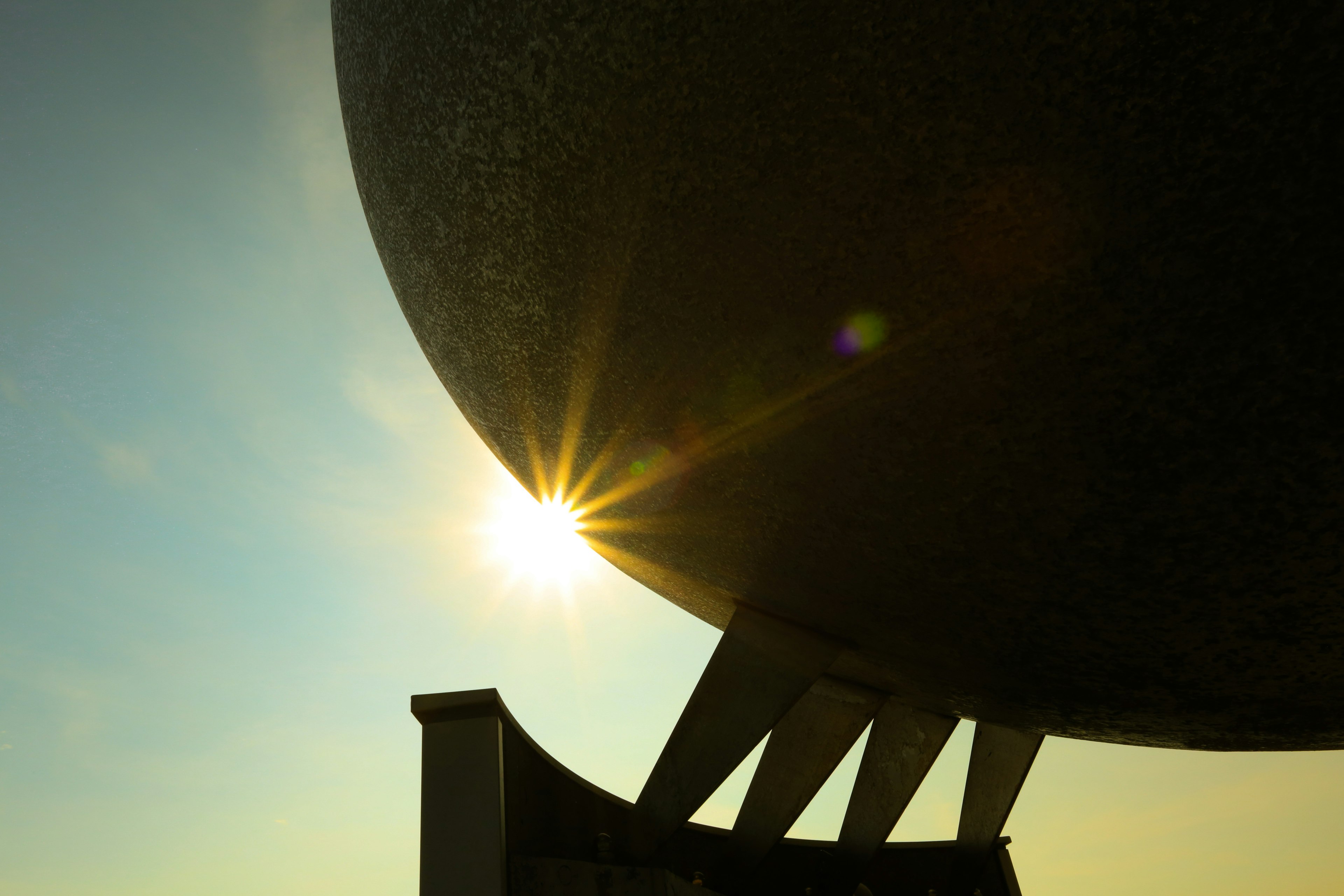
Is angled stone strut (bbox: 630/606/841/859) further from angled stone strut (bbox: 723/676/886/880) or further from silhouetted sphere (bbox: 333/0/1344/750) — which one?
angled stone strut (bbox: 723/676/886/880)

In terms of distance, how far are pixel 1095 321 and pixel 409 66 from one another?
2.03m

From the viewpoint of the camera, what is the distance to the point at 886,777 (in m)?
5.16

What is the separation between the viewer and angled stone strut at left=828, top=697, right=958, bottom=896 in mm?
5133

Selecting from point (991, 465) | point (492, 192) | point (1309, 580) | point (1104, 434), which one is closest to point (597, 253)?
point (492, 192)

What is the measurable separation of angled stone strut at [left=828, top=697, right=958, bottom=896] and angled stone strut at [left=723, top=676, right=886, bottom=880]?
54 centimetres

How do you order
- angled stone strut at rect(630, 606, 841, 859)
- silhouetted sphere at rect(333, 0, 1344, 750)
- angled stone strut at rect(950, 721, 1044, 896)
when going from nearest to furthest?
silhouetted sphere at rect(333, 0, 1344, 750)
angled stone strut at rect(630, 606, 841, 859)
angled stone strut at rect(950, 721, 1044, 896)

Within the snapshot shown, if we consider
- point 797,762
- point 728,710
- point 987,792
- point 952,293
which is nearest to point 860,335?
point 952,293

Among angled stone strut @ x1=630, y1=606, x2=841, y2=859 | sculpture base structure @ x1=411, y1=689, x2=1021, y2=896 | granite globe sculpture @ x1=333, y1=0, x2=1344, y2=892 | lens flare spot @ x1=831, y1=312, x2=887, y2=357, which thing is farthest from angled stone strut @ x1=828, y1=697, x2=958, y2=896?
lens flare spot @ x1=831, y1=312, x2=887, y2=357

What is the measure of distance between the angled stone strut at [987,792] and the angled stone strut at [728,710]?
245cm

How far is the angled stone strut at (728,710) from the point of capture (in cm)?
344

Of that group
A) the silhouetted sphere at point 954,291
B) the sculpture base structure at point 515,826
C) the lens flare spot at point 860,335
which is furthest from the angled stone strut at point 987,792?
the lens flare spot at point 860,335

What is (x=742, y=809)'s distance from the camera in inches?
185

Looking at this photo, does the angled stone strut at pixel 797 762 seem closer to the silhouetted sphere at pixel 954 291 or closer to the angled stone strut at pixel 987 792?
the angled stone strut at pixel 987 792

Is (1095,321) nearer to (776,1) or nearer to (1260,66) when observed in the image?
(1260,66)
